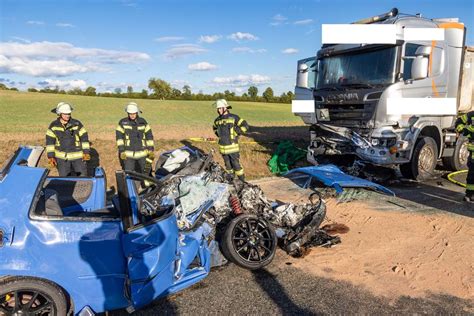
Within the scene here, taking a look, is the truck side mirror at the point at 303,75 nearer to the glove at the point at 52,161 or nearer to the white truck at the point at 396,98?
the white truck at the point at 396,98

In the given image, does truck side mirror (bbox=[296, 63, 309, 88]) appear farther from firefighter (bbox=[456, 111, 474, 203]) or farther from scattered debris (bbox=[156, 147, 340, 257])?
scattered debris (bbox=[156, 147, 340, 257])

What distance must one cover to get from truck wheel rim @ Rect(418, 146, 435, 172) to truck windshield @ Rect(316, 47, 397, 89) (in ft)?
5.93

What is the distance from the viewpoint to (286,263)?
454 cm

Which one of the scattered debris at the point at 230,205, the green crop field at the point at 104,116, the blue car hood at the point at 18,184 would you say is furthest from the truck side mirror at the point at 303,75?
the green crop field at the point at 104,116

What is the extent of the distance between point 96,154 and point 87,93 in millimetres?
66784

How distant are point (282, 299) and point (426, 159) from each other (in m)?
6.15

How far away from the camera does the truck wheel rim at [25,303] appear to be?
9.37ft

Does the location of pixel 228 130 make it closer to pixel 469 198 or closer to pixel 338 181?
pixel 338 181

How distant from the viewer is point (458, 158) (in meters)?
9.47

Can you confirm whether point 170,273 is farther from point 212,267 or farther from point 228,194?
point 228,194

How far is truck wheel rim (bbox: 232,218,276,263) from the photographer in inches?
171

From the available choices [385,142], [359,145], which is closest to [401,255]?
[385,142]

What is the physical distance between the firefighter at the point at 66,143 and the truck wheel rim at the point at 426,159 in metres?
6.59

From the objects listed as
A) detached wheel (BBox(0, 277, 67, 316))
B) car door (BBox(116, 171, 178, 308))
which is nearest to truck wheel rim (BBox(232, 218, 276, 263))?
car door (BBox(116, 171, 178, 308))
